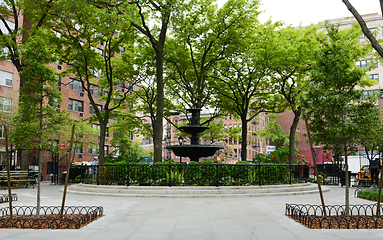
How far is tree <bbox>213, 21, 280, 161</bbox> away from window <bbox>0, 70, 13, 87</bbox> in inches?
1025

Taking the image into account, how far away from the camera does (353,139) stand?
942 centimetres

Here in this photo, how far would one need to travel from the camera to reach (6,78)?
39562 millimetres

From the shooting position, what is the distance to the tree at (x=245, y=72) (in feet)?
80.1

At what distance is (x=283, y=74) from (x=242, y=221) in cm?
1908

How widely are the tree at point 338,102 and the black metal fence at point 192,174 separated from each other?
7372 millimetres

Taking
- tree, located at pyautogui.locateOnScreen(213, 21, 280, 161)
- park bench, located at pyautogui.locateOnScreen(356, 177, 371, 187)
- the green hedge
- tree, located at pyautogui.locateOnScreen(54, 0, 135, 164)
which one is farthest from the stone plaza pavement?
tree, located at pyautogui.locateOnScreen(213, 21, 280, 161)

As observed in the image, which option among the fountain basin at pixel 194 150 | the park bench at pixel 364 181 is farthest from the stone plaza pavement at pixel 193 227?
the park bench at pixel 364 181

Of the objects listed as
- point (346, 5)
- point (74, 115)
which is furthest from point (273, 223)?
point (74, 115)

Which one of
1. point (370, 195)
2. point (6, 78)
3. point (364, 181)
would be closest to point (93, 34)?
point (370, 195)

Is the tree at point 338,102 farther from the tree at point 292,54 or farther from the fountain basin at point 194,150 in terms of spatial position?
the tree at point 292,54

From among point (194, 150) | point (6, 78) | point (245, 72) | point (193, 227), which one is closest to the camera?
point (193, 227)

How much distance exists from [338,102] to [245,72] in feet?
65.9

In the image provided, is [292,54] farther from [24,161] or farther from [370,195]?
[24,161]

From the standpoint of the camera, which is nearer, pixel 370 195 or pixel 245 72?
pixel 370 195
